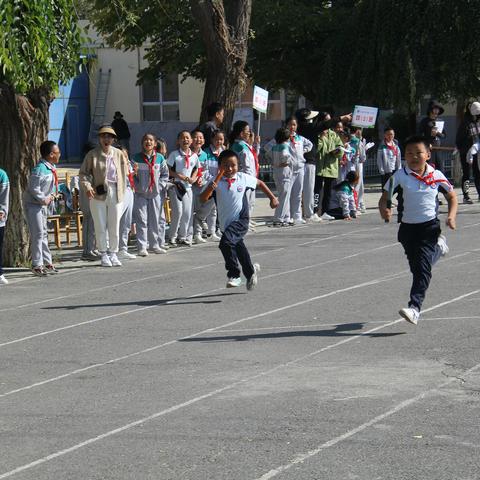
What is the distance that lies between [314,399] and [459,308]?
3993mm

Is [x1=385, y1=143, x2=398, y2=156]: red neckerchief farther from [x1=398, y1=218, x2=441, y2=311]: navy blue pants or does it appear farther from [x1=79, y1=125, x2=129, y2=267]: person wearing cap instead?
[x1=398, y1=218, x2=441, y2=311]: navy blue pants

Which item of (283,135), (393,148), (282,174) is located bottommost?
(282,174)

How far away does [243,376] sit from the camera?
9344 millimetres

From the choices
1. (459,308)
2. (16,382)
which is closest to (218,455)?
(16,382)

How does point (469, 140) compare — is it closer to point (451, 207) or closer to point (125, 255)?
point (125, 255)

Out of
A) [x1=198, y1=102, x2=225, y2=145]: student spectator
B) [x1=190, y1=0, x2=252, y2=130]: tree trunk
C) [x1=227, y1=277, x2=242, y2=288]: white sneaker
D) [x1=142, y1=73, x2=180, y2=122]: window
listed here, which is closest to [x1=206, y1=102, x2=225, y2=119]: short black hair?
[x1=198, y1=102, x2=225, y2=145]: student spectator

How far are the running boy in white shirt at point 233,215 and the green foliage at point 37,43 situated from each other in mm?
2421

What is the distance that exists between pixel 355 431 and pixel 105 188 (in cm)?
1001

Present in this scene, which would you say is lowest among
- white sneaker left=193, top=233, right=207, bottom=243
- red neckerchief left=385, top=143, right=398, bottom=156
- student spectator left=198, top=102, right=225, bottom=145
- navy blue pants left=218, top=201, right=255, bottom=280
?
white sneaker left=193, top=233, right=207, bottom=243

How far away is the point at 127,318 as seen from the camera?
12.5 meters

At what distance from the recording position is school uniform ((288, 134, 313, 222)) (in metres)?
Result: 21.8

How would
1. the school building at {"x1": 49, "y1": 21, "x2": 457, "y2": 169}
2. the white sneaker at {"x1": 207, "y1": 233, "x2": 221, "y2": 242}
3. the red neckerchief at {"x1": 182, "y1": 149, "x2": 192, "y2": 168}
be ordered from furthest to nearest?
the school building at {"x1": 49, "y1": 21, "x2": 457, "y2": 169} → the white sneaker at {"x1": 207, "y1": 233, "x2": 221, "y2": 242} → the red neckerchief at {"x1": 182, "y1": 149, "x2": 192, "y2": 168}

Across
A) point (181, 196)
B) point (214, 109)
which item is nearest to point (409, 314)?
point (181, 196)

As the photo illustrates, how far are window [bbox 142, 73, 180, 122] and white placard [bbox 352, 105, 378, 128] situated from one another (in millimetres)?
28496
